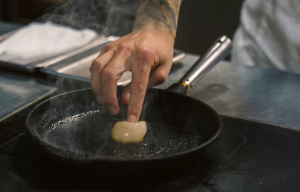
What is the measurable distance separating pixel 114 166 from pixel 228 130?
43 centimetres

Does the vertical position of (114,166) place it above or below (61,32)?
above

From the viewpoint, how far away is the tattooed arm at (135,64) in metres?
0.85

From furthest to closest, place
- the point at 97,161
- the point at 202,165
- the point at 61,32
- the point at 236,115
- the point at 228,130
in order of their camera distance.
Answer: the point at 61,32, the point at 236,115, the point at 228,130, the point at 202,165, the point at 97,161

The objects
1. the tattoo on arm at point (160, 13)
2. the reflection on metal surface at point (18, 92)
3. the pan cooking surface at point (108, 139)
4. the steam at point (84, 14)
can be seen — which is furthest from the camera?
the steam at point (84, 14)

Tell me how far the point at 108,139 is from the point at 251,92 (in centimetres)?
65

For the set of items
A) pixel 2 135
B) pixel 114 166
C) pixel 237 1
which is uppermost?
pixel 114 166

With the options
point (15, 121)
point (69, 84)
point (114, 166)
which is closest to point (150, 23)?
point (69, 84)

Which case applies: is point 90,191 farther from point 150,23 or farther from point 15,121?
point 150,23

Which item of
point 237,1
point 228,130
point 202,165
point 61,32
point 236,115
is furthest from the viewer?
point 237,1

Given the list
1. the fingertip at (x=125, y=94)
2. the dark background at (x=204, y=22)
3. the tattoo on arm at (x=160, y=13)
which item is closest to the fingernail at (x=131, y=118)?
the fingertip at (x=125, y=94)

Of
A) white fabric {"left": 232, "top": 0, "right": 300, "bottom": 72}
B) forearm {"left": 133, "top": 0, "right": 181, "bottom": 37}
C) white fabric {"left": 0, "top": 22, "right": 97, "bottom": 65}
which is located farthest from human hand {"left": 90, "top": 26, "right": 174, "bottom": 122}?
white fabric {"left": 232, "top": 0, "right": 300, "bottom": 72}

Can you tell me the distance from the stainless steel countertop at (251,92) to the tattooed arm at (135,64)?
0.26 m

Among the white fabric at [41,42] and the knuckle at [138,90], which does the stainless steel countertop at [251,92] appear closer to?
the knuckle at [138,90]

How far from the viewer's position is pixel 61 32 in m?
1.64
